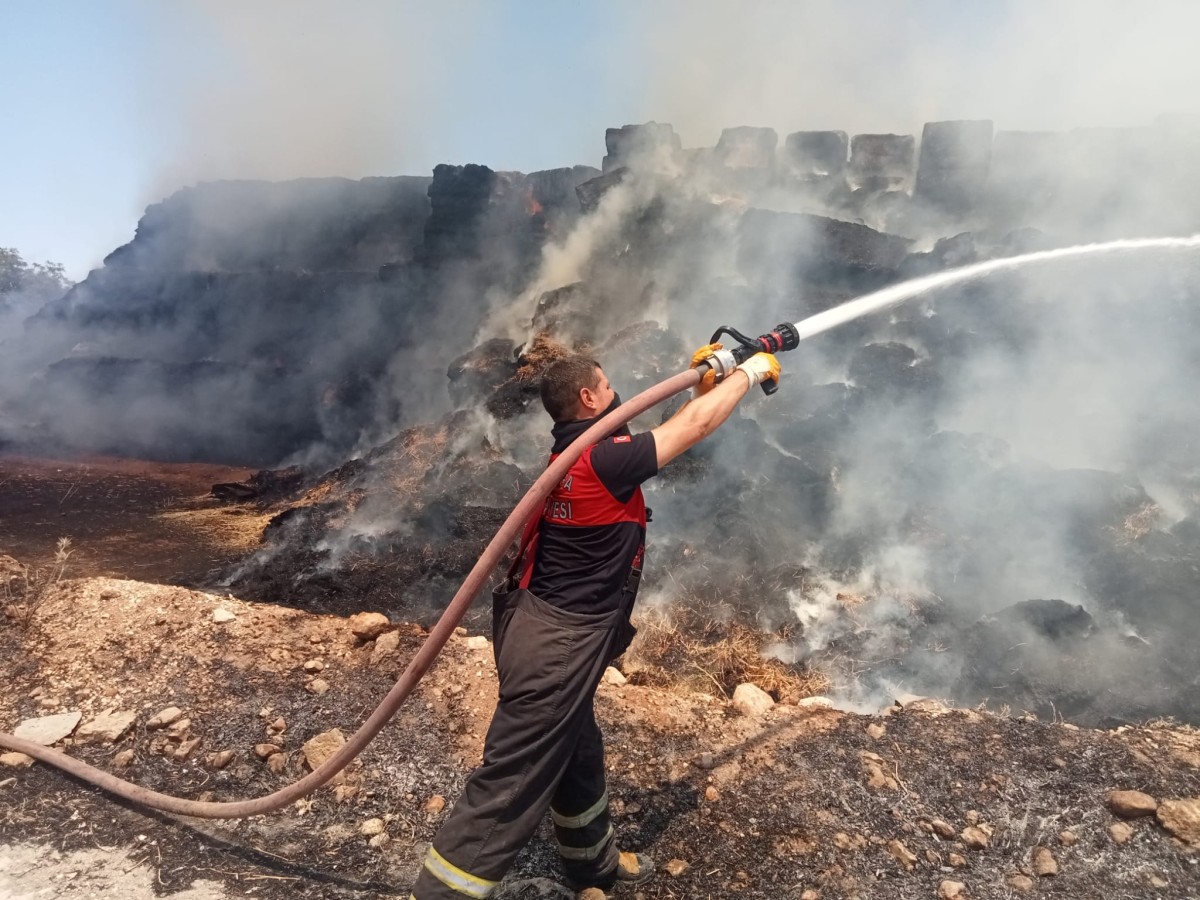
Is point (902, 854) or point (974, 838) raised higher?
point (974, 838)

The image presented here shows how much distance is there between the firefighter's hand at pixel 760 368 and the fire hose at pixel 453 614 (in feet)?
0.12

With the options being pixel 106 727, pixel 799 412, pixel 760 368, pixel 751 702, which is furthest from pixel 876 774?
pixel 799 412

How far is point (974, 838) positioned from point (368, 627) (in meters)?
3.25

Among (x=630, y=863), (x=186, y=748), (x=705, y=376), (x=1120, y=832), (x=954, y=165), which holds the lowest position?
(x=186, y=748)

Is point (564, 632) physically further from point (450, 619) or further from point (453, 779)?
point (453, 779)

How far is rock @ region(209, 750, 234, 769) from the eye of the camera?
322cm

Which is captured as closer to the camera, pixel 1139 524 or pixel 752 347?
pixel 752 347

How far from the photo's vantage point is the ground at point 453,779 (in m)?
2.57

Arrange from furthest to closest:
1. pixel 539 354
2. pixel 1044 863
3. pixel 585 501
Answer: pixel 539 354 → pixel 1044 863 → pixel 585 501

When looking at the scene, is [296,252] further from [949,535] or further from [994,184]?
[949,535]

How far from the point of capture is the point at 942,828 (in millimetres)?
2725

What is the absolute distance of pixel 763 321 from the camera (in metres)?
10.2

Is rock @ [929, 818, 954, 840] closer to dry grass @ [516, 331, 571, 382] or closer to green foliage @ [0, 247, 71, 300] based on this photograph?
dry grass @ [516, 331, 571, 382]

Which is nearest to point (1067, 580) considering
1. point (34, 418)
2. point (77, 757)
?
point (77, 757)
